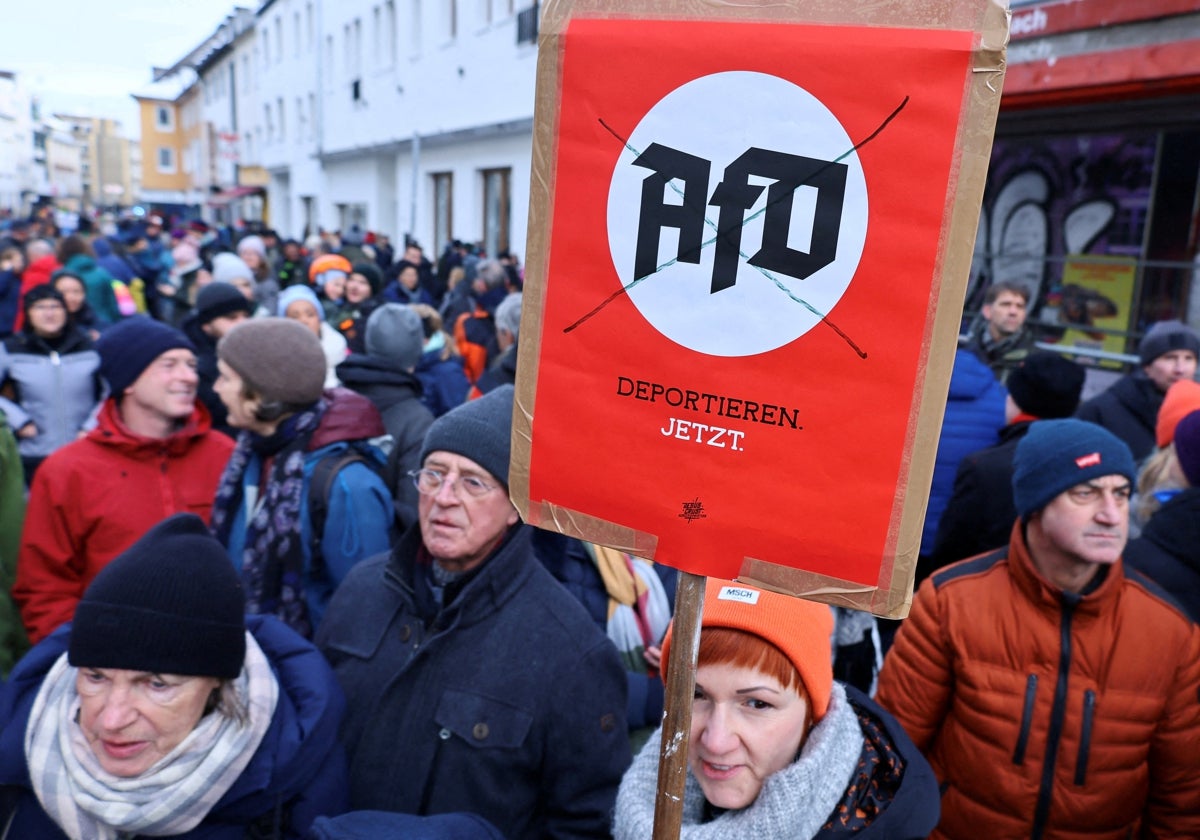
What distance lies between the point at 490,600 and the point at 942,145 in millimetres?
1498

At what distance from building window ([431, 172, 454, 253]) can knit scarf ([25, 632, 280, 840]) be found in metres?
19.4

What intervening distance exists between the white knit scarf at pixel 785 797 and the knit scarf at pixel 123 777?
798mm

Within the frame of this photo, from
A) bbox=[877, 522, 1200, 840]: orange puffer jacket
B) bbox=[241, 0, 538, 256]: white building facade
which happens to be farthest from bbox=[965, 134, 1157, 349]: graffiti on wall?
bbox=[877, 522, 1200, 840]: orange puffer jacket

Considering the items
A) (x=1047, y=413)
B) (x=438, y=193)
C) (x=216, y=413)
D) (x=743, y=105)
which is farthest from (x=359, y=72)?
(x=743, y=105)

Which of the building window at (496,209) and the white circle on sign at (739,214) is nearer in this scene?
the white circle on sign at (739,214)

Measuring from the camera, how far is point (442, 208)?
2141 cm

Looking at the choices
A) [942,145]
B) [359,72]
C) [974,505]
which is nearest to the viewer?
[942,145]

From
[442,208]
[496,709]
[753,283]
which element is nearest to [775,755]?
[496,709]

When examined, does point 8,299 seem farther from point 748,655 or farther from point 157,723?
point 748,655

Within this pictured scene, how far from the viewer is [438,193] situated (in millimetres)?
21609

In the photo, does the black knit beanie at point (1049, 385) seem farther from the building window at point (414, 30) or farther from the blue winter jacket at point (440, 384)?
the building window at point (414, 30)

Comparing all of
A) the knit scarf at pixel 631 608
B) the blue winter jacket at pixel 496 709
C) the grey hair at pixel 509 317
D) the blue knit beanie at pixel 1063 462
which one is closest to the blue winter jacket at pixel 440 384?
the grey hair at pixel 509 317

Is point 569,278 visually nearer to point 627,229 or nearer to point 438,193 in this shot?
point 627,229

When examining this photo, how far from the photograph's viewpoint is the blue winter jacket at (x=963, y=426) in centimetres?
420
